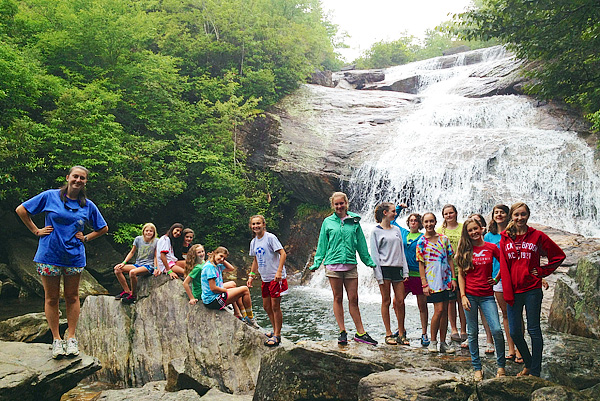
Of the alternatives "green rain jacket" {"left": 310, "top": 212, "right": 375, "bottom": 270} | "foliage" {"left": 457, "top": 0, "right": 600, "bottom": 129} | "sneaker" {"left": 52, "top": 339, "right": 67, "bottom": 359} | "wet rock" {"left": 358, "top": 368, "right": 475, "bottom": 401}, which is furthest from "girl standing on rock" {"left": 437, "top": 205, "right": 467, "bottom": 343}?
"sneaker" {"left": 52, "top": 339, "right": 67, "bottom": 359}

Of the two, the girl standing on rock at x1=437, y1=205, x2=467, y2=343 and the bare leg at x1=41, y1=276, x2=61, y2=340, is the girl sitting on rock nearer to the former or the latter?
the bare leg at x1=41, y1=276, x2=61, y2=340

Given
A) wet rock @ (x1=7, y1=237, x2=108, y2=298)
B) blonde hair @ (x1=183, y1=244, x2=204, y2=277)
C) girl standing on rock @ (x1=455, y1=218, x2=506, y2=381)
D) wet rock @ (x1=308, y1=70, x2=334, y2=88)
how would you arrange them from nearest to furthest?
1. girl standing on rock @ (x1=455, y1=218, x2=506, y2=381)
2. blonde hair @ (x1=183, y1=244, x2=204, y2=277)
3. wet rock @ (x1=7, y1=237, x2=108, y2=298)
4. wet rock @ (x1=308, y1=70, x2=334, y2=88)

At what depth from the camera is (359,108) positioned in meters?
20.6

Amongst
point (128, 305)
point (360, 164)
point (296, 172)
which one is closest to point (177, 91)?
point (296, 172)

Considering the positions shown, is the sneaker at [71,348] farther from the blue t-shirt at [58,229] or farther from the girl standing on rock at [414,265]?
the girl standing on rock at [414,265]

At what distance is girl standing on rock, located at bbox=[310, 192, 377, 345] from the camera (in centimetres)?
475

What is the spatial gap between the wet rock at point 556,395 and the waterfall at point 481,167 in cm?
832

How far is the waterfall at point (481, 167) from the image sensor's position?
12188 millimetres

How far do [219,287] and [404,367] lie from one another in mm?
2722

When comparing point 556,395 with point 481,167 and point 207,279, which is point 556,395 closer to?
point 207,279

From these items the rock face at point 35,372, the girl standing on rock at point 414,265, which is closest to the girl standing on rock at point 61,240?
the rock face at point 35,372

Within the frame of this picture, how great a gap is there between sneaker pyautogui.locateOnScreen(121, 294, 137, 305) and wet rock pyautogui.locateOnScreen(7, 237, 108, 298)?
5.43 m

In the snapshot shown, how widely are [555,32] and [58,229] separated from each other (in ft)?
28.2

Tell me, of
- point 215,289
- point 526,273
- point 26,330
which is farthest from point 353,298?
point 26,330
